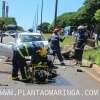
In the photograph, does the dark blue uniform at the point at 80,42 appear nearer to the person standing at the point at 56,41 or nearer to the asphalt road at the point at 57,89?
the person standing at the point at 56,41

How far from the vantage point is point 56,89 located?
14828mm

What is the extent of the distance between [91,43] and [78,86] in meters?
23.8

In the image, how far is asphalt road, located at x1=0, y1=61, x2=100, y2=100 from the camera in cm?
1320

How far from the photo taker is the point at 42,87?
15.3 metres

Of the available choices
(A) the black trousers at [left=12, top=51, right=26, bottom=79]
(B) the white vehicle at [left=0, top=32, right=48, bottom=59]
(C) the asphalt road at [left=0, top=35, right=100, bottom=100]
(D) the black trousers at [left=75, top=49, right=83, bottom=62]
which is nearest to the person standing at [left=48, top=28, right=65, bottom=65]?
(B) the white vehicle at [left=0, top=32, right=48, bottom=59]

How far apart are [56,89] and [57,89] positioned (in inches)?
1.3

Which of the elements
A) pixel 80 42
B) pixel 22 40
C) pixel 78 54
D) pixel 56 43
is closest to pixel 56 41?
pixel 56 43

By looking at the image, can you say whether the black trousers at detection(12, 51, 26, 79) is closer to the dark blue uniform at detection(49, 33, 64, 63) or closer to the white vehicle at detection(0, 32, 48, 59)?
the white vehicle at detection(0, 32, 48, 59)

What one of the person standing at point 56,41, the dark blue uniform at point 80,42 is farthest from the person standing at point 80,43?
the person standing at point 56,41

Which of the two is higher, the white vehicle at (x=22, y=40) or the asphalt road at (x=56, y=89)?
the white vehicle at (x=22, y=40)

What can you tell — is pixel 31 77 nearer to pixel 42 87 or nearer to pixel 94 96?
pixel 42 87

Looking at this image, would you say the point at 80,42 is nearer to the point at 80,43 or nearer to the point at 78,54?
the point at 80,43

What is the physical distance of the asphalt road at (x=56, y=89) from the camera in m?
13.2

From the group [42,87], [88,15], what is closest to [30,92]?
[42,87]
